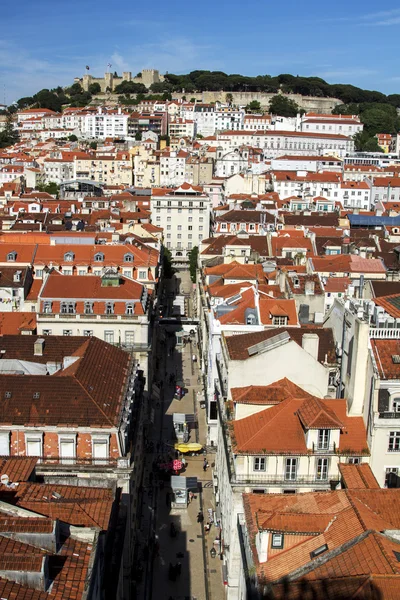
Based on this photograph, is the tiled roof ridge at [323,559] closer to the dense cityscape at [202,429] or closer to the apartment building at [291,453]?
the dense cityscape at [202,429]

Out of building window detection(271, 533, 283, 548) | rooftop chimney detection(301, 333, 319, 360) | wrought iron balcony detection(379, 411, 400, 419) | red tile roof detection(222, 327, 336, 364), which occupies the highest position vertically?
rooftop chimney detection(301, 333, 319, 360)

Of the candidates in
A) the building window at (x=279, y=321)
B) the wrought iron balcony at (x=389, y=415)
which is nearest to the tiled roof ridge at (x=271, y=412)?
the wrought iron balcony at (x=389, y=415)

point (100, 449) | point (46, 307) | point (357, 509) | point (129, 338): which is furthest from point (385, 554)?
point (46, 307)

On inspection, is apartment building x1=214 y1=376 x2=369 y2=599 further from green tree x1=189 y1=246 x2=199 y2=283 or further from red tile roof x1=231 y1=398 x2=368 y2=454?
green tree x1=189 y1=246 x2=199 y2=283

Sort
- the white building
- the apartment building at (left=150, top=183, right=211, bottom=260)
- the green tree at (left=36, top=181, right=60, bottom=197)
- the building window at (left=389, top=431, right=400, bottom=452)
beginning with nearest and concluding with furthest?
the building window at (left=389, top=431, right=400, bottom=452), the apartment building at (left=150, top=183, right=211, bottom=260), the green tree at (left=36, top=181, right=60, bottom=197), the white building

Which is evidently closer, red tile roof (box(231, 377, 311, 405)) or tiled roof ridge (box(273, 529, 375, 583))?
tiled roof ridge (box(273, 529, 375, 583))

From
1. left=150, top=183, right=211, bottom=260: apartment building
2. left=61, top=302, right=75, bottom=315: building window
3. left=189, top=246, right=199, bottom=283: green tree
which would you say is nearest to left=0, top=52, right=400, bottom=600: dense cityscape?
left=61, top=302, right=75, bottom=315: building window

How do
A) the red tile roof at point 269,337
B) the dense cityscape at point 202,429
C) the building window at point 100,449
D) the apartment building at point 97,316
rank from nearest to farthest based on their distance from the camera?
the dense cityscape at point 202,429, the building window at point 100,449, the red tile roof at point 269,337, the apartment building at point 97,316
